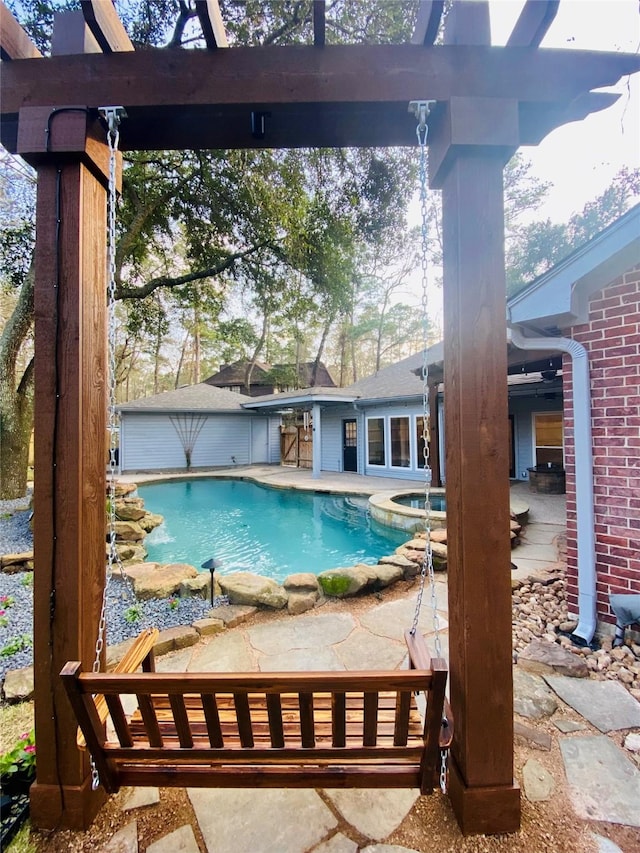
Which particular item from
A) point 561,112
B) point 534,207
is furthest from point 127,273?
point 534,207

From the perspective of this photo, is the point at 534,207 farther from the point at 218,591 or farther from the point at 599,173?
the point at 218,591

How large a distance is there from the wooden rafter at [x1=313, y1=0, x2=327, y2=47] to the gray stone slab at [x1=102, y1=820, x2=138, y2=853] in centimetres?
299

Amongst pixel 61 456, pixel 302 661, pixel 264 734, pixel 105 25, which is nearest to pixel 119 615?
pixel 302 661

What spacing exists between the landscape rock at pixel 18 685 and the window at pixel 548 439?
10.6 meters

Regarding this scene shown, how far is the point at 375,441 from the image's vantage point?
12.8m

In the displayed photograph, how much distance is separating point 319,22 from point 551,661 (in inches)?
138

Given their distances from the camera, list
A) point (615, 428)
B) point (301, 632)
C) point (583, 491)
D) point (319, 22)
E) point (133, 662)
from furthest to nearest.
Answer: point (301, 632) < point (583, 491) < point (615, 428) < point (133, 662) < point (319, 22)

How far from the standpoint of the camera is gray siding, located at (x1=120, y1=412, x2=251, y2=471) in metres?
14.0

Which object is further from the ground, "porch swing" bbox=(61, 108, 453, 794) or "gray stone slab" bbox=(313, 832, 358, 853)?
"porch swing" bbox=(61, 108, 453, 794)

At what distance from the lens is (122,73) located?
4.88ft

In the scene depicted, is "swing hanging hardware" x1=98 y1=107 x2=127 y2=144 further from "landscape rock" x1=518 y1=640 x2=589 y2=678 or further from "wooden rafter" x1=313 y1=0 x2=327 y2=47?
"landscape rock" x1=518 y1=640 x2=589 y2=678

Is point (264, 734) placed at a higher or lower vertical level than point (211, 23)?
lower

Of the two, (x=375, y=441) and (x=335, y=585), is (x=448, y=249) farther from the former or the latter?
(x=375, y=441)

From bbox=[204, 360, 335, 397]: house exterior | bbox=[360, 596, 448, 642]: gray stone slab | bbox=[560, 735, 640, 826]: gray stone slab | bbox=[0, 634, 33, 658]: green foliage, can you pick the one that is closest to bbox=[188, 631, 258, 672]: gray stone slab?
bbox=[360, 596, 448, 642]: gray stone slab
